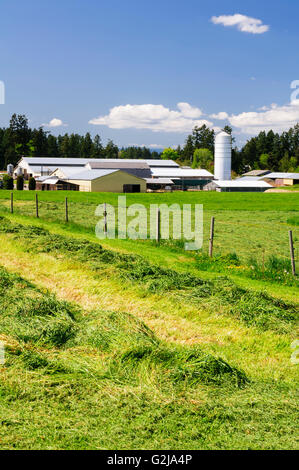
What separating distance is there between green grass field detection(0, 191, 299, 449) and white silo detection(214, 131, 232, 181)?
91.3 metres

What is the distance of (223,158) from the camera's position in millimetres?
103312

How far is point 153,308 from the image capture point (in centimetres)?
1000

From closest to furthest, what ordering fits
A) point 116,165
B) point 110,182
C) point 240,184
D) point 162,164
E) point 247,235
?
point 247,235 < point 110,182 < point 240,184 < point 116,165 < point 162,164

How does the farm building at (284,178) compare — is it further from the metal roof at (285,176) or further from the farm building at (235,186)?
the farm building at (235,186)

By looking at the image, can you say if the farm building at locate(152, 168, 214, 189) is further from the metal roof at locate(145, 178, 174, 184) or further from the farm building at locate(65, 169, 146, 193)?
the farm building at locate(65, 169, 146, 193)

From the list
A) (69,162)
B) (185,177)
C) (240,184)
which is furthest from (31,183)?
(240,184)

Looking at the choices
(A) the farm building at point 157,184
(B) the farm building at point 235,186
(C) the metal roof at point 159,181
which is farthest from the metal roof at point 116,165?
(B) the farm building at point 235,186

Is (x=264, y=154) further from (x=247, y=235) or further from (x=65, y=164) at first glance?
(x=247, y=235)

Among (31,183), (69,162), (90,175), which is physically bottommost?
(31,183)

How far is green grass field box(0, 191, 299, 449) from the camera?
5.06 meters

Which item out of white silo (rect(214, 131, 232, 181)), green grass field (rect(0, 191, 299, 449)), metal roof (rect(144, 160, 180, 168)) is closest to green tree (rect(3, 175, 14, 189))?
metal roof (rect(144, 160, 180, 168))

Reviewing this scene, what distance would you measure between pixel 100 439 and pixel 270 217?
35.0 metres

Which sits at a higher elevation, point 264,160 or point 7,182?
point 264,160

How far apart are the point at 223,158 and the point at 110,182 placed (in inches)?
1547
